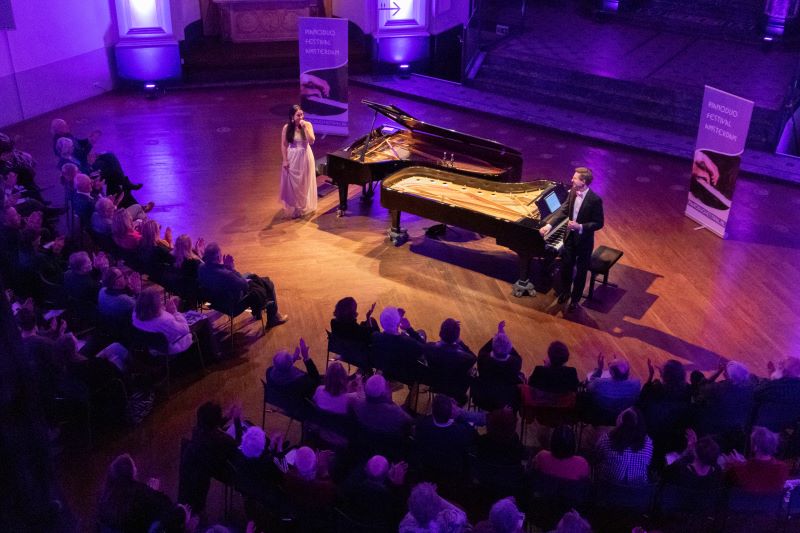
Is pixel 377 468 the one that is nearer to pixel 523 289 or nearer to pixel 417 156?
pixel 523 289

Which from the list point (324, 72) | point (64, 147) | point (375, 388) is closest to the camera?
point (375, 388)

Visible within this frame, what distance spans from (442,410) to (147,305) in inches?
99.4

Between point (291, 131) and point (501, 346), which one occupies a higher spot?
point (291, 131)

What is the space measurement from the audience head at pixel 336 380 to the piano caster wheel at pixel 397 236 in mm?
3758

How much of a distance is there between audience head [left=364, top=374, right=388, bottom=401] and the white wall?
9885 millimetres

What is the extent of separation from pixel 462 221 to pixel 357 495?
12.8 feet

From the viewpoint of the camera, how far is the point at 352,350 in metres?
6.14

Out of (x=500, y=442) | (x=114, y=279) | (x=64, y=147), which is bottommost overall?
(x=500, y=442)

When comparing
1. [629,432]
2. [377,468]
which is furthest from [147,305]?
[629,432]

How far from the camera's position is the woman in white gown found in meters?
9.12

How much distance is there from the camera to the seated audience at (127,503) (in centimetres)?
421

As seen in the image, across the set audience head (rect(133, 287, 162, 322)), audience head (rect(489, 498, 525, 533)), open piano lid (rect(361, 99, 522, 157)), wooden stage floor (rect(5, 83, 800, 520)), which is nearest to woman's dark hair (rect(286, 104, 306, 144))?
open piano lid (rect(361, 99, 522, 157))

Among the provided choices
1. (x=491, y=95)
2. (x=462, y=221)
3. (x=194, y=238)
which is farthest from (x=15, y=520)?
(x=491, y=95)

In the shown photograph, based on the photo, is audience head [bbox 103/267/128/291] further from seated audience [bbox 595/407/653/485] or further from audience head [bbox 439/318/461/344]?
seated audience [bbox 595/407/653/485]
